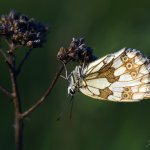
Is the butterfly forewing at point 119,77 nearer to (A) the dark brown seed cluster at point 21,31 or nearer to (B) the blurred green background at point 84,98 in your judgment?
(A) the dark brown seed cluster at point 21,31

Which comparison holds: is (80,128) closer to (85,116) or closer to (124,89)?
(85,116)

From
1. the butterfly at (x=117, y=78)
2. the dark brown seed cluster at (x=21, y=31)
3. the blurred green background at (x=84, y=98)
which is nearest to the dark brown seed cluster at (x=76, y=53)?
the butterfly at (x=117, y=78)

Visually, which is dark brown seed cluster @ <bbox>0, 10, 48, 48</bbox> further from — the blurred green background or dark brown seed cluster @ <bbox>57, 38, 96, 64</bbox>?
the blurred green background

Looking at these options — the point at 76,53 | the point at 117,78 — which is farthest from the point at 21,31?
the point at 117,78

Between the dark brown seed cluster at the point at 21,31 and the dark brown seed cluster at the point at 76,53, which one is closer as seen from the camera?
the dark brown seed cluster at the point at 76,53

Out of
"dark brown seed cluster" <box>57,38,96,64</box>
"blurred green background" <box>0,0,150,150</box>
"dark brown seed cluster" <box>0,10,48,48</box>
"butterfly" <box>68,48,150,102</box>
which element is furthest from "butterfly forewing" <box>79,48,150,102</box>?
"blurred green background" <box>0,0,150,150</box>

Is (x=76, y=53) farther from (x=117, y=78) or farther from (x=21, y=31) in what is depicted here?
(x=21, y=31)
